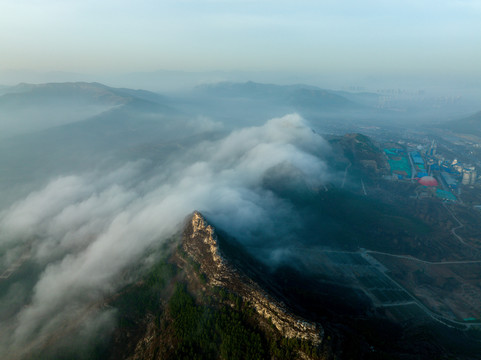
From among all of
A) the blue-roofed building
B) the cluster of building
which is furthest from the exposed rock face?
the blue-roofed building

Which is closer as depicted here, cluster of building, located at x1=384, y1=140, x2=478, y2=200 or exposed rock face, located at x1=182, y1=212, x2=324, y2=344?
exposed rock face, located at x1=182, y1=212, x2=324, y2=344

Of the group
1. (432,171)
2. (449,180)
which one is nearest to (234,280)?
(449,180)

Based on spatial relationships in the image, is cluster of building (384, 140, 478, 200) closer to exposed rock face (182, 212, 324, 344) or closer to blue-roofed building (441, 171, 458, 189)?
blue-roofed building (441, 171, 458, 189)

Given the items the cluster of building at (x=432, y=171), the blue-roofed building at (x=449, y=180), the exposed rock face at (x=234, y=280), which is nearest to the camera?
the exposed rock face at (x=234, y=280)

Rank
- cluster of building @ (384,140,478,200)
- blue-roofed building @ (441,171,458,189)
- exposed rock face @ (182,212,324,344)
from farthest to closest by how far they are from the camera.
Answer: blue-roofed building @ (441,171,458,189) < cluster of building @ (384,140,478,200) < exposed rock face @ (182,212,324,344)

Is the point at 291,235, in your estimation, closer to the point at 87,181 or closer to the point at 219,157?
the point at 219,157

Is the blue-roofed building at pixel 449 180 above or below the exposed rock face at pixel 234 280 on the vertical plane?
below

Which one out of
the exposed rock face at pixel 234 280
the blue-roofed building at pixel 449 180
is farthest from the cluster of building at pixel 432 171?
the exposed rock face at pixel 234 280

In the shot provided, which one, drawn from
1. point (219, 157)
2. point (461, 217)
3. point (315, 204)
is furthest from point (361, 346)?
point (219, 157)

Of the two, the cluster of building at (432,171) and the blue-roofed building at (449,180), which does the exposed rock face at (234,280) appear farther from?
the blue-roofed building at (449,180)
